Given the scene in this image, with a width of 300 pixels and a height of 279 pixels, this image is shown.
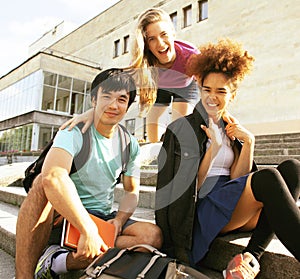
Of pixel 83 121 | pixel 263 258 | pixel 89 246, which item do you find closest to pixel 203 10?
pixel 83 121

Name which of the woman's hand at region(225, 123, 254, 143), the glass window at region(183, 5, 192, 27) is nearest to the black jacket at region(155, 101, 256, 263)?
the woman's hand at region(225, 123, 254, 143)

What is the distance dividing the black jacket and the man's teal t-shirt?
30cm

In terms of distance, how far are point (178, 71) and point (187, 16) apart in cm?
1534

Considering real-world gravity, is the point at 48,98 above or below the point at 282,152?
above

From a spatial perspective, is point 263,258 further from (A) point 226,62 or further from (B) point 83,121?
(B) point 83,121

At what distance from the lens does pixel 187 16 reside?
54.1ft

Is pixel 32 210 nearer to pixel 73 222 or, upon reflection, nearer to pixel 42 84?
pixel 73 222

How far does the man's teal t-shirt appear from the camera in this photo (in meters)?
1.68

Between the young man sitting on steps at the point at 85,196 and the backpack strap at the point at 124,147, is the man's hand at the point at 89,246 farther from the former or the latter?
the backpack strap at the point at 124,147

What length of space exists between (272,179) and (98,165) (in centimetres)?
95

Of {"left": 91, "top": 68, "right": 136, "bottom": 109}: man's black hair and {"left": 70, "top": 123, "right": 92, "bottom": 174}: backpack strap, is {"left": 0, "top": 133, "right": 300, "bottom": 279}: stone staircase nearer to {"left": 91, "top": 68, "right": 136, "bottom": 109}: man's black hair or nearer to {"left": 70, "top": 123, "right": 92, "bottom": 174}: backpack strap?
{"left": 70, "top": 123, "right": 92, "bottom": 174}: backpack strap

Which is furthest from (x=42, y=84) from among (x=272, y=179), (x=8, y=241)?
(x=272, y=179)

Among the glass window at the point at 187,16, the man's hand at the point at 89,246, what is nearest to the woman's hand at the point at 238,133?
the man's hand at the point at 89,246

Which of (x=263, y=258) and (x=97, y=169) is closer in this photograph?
(x=263, y=258)
